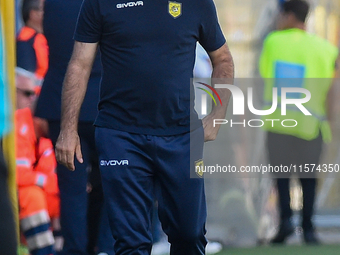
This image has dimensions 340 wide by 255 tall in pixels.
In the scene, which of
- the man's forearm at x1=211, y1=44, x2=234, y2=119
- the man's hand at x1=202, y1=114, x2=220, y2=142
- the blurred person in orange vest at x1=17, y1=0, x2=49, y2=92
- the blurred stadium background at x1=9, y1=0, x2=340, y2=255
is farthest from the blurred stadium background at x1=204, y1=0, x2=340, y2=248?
the man's hand at x1=202, y1=114, x2=220, y2=142

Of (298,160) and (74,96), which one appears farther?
(298,160)

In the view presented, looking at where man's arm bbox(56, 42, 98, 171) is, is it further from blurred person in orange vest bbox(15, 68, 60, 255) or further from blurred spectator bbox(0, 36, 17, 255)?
blurred person in orange vest bbox(15, 68, 60, 255)

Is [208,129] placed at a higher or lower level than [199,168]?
higher

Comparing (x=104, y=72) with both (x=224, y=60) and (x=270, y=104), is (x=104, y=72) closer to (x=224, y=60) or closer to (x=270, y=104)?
(x=224, y=60)

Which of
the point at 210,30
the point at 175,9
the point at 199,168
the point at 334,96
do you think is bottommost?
the point at 334,96

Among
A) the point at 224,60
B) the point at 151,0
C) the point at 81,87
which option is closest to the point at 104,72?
the point at 81,87

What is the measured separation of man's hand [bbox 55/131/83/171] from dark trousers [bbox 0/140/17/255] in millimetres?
1014

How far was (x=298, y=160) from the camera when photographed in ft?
20.2

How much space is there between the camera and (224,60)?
12.3 feet

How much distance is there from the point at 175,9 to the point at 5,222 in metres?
1.41

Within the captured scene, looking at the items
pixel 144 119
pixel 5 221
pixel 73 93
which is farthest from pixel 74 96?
pixel 5 221

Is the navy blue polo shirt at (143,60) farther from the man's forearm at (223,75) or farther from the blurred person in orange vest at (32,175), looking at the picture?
the blurred person in orange vest at (32,175)

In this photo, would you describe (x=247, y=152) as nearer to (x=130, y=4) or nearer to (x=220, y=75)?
(x=220, y=75)

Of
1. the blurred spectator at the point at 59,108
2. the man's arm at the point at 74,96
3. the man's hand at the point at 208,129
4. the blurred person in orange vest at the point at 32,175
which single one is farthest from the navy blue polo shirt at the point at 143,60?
the blurred person in orange vest at the point at 32,175
